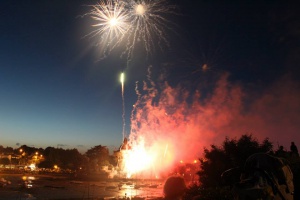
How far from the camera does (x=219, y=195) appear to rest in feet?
54.2

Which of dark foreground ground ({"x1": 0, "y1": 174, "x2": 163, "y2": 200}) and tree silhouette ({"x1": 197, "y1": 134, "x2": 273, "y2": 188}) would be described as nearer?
tree silhouette ({"x1": 197, "y1": 134, "x2": 273, "y2": 188})

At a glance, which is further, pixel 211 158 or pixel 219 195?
pixel 211 158

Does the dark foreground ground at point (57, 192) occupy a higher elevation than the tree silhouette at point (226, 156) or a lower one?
lower

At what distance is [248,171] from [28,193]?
4255 cm

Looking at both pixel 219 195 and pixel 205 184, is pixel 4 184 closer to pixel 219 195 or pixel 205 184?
pixel 205 184

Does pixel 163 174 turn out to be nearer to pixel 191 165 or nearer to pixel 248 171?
pixel 191 165

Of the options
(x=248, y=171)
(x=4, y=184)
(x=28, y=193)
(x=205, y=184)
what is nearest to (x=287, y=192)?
(x=248, y=171)

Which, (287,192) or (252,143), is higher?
(252,143)

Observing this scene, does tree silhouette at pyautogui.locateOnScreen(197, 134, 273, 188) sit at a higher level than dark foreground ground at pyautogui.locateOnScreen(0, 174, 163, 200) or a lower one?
higher

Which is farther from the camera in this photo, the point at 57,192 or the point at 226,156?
the point at 57,192

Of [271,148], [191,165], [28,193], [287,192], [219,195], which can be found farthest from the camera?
[191,165]

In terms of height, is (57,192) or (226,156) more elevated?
(226,156)

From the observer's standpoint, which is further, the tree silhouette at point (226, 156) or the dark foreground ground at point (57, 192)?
the dark foreground ground at point (57, 192)

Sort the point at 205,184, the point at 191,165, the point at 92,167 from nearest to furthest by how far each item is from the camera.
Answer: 1. the point at 205,184
2. the point at 191,165
3. the point at 92,167
